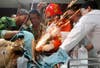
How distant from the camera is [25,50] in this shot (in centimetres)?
219

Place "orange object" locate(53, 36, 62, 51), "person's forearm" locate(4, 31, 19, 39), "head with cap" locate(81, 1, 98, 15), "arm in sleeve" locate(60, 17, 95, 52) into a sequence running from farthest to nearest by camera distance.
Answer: "person's forearm" locate(4, 31, 19, 39) < "head with cap" locate(81, 1, 98, 15) < "orange object" locate(53, 36, 62, 51) < "arm in sleeve" locate(60, 17, 95, 52)

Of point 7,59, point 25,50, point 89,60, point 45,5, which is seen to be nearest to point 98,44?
point 89,60

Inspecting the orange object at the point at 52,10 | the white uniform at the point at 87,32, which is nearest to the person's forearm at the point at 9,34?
the orange object at the point at 52,10

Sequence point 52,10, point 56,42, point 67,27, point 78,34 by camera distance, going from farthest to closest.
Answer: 1. point 52,10
2. point 67,27
3. point 56,42
4. point 78,34

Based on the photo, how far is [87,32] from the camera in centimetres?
201

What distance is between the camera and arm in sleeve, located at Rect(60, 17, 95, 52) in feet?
6.52

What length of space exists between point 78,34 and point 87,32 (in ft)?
0.26

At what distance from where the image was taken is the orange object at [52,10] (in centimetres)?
280

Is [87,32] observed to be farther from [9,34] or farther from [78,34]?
[9,34]

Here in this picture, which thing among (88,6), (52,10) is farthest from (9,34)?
(88,6)

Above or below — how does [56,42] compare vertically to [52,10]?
below

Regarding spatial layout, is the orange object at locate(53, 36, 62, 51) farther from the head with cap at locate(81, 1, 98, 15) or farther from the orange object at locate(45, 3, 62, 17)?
the orange object at locate(45, 3, 62, 17)

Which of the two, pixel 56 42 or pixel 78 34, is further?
pixel 56 42

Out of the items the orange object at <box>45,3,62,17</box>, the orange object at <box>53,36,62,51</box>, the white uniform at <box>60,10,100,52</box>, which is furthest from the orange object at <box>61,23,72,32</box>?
the orange object at <box>45,3,62,17</box>
